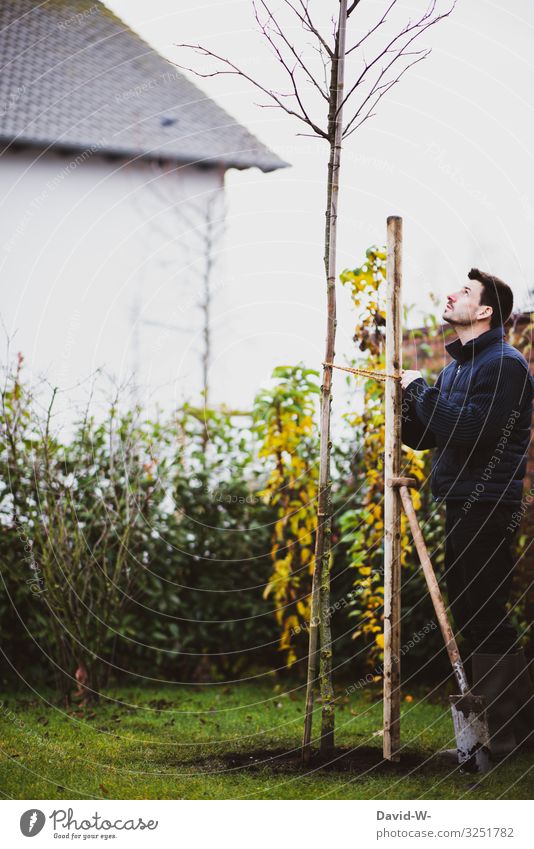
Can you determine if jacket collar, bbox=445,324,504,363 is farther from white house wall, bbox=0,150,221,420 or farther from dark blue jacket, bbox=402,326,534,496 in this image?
Answer: white house wall, bbox=0,150,221,420

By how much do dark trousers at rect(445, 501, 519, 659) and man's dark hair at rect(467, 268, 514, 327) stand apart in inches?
29.2

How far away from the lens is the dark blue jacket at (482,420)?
2855 mm

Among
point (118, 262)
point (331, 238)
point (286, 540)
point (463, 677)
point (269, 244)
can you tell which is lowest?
point (463, 677)

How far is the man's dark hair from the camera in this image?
10.1 ft

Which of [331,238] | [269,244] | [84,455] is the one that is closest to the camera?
[331,238]

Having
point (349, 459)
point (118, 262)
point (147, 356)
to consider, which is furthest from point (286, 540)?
point (118, 262)

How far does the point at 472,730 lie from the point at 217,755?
0.96m

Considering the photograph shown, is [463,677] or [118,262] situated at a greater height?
[118,262]

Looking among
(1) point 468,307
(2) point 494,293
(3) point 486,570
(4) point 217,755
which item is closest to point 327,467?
(3) point 486,570

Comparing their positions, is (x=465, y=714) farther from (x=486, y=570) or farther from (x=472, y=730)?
(x=486, y=570)

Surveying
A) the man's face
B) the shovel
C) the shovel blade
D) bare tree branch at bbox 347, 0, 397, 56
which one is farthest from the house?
the shovel blade
